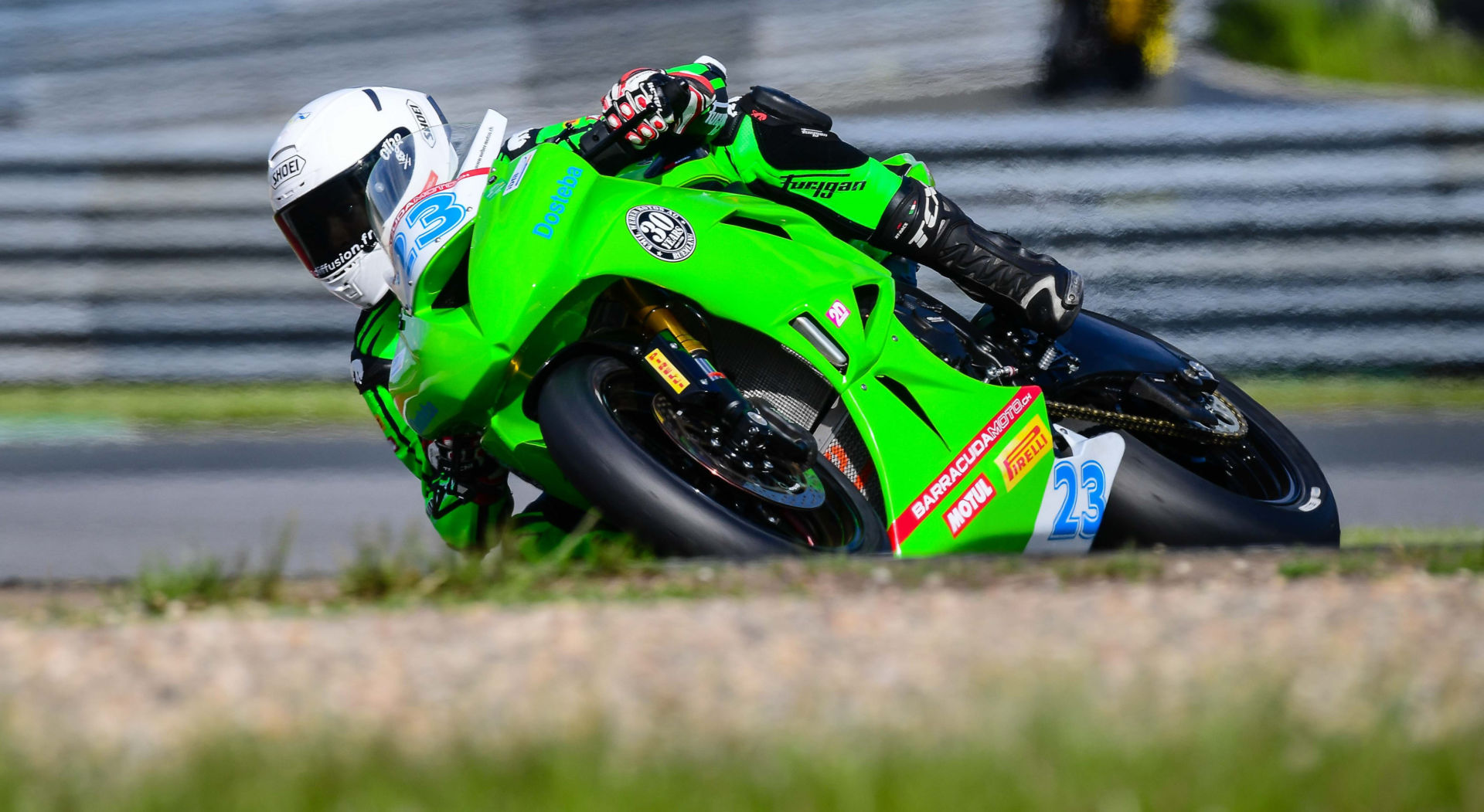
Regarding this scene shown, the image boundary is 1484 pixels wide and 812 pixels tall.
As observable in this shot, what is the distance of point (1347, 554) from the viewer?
2602 millimetres

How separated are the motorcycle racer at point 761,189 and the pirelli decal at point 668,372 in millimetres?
613

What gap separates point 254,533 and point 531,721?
3140 millimetres

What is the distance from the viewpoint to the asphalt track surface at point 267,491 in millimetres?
4516

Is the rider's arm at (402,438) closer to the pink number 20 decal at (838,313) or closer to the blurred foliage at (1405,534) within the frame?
the pink number 20 decal at (838,313)

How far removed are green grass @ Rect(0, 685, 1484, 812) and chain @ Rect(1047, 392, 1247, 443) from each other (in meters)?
1.58

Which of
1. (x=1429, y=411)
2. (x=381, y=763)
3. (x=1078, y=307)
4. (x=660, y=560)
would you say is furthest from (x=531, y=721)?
(x=1429, y=411)

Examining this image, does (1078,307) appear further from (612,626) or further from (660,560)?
(612,626)

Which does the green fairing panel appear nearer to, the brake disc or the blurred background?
the brake disc

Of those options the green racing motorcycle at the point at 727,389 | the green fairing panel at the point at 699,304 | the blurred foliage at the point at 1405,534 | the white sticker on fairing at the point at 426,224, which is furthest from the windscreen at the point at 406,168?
the blurred foliage at the point at 1405,534

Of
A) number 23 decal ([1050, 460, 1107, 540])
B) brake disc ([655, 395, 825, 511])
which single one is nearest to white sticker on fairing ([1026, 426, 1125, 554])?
number 23 decal ([1050, 460, 1107, 540])

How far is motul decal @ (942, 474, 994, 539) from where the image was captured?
289 centimetres

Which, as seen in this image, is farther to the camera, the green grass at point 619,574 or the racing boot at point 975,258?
the racing boot at point 975,258

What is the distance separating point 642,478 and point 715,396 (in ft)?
0.94

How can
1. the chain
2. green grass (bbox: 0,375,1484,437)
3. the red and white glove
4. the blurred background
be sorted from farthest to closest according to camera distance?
1. green grass (bbox: 0,375,1484,437)
2. the blurred background
3. the chain
4. the red and white glove
